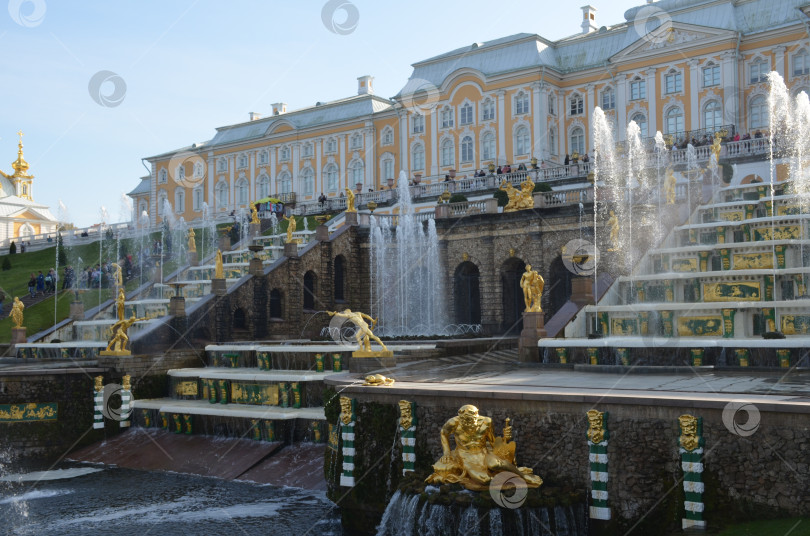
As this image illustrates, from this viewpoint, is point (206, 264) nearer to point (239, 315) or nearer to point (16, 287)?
point (239, 315)

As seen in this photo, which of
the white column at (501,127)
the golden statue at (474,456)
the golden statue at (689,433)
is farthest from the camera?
the white column at (501,127)

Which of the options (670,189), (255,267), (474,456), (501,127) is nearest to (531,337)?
(474,456)

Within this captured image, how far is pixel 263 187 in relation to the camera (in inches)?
2906

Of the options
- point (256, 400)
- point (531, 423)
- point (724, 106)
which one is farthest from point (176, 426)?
point (724, 106)

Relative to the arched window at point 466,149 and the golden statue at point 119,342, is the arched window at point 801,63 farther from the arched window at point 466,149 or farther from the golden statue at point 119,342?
the golden statue at point 119,342

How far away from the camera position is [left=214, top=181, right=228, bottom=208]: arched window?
3027 inches

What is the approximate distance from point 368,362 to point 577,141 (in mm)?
39596

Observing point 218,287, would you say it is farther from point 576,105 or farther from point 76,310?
point 576,105

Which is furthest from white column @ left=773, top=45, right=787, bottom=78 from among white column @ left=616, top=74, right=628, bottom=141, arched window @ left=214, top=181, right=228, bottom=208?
arched window @ left=214, top=181, right=228, bottom=208

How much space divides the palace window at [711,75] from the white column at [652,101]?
309 cm

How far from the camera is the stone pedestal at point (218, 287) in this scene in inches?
1256

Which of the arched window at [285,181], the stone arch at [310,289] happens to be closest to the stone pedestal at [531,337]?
the stone arch at [310,289]

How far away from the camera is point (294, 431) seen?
20.3m

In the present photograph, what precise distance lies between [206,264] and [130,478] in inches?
819
